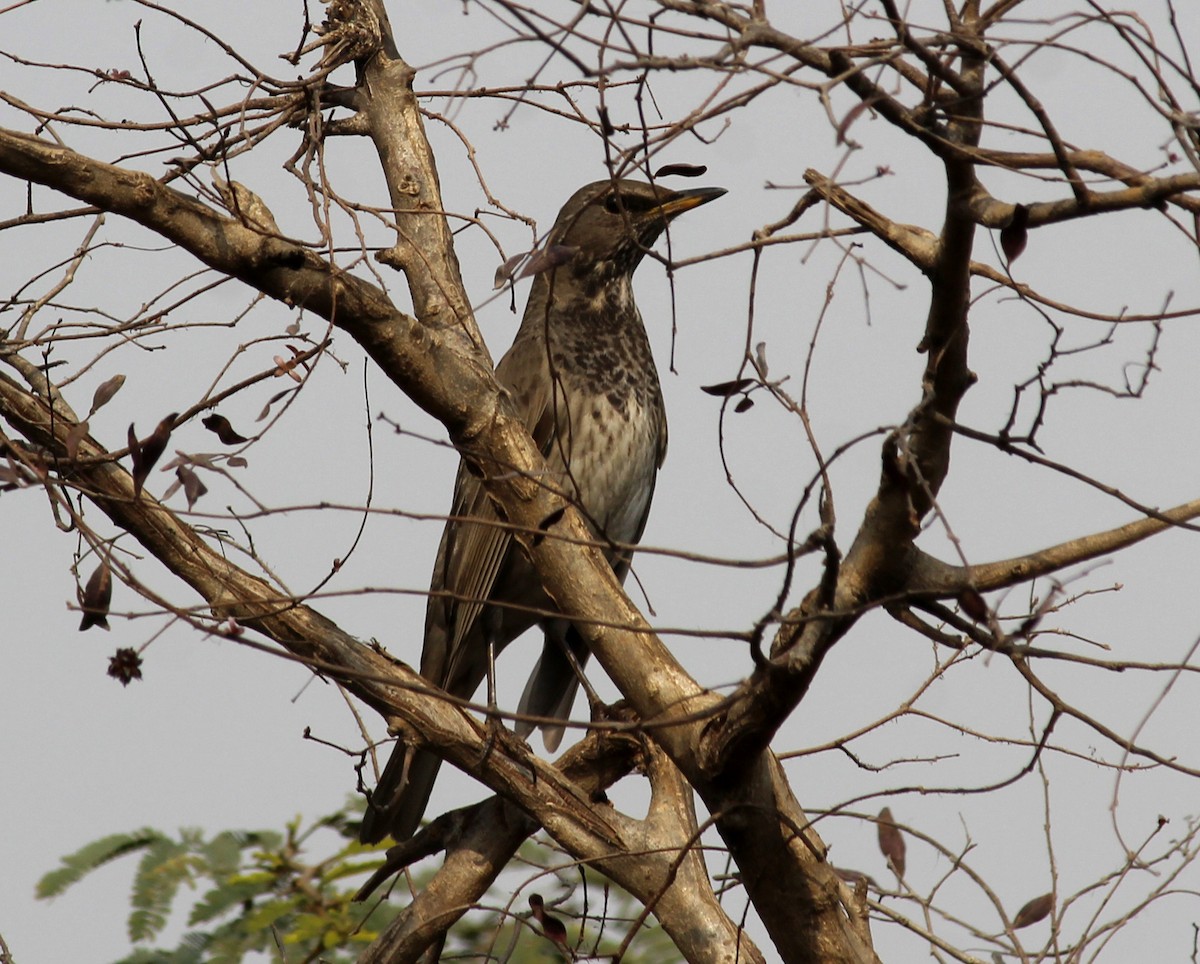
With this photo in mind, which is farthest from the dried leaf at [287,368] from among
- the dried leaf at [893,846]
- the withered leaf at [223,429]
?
the dried leaf at [893,846]

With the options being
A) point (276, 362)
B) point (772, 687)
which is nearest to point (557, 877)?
point (772, 687)

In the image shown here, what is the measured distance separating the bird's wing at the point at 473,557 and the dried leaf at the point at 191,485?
2041mm

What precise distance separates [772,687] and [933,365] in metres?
0.73

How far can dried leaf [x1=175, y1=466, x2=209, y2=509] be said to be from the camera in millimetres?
2631

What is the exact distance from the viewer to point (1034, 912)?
9.73ft

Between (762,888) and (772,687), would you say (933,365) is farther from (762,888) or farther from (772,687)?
(762,888)

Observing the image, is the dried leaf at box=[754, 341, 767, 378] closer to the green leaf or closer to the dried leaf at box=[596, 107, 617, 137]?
the dried leaf at box=[596, 107, 617, 137]

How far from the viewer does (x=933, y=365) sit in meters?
2.45

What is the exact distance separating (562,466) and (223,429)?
1.89 metres

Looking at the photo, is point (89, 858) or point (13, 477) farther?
point (89, 858)

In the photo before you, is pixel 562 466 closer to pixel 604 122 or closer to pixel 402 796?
pixel 402 796

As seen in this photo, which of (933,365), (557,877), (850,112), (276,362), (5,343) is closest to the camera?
(850,112)

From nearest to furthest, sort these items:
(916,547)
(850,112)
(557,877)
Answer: (850,112) → (916,547) → (557,877)

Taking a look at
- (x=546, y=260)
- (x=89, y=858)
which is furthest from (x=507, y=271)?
(x=89, y=858)
